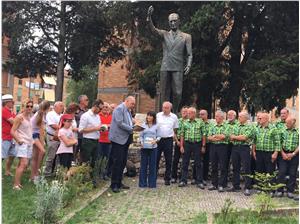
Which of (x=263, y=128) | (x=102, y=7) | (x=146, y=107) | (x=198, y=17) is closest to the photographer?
(x=263, y=128)

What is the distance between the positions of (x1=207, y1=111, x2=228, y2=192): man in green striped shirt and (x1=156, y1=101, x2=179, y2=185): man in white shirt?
0.78 meters

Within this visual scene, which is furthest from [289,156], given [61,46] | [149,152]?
[61,46]

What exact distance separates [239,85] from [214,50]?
2147 mm

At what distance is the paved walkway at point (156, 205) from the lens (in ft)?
19.3

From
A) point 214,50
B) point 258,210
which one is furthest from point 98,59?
point 258,210

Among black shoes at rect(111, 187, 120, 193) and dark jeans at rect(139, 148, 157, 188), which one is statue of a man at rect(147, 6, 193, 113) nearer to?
dark jeans at rect(139, 148, 157, 188)

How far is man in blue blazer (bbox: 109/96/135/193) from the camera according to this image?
7.64 meters

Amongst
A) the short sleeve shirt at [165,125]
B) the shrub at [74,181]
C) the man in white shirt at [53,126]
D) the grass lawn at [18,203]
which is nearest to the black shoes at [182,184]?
the short sleeve shirt at [165,125]

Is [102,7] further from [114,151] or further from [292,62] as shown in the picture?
[114,151]

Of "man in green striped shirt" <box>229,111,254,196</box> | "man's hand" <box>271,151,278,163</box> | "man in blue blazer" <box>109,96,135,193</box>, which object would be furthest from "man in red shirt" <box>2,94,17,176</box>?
"man's hand" <box>271,151,278,163</box>

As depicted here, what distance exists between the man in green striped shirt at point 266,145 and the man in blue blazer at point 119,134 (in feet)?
Answer: 8.42

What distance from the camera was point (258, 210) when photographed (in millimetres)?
5922

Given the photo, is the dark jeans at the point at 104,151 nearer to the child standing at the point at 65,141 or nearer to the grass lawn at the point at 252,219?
the child standing at the point at 65,141

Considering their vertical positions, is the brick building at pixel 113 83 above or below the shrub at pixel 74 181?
above
